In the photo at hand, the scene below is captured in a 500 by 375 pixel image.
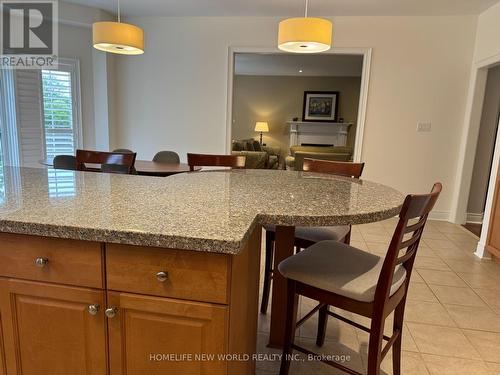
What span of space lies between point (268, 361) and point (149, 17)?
452 centimetres

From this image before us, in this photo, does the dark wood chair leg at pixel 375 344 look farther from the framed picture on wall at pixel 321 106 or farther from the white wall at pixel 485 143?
the framed picture on wall at pixel 321 106

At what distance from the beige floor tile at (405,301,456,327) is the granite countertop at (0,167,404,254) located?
1.03 meters

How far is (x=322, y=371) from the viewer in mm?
1636

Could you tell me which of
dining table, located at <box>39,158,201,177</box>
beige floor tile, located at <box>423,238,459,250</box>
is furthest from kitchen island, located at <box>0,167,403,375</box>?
beige floor tile, located at <box>423,238,459,250</box>

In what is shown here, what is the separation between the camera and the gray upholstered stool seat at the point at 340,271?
120 cm

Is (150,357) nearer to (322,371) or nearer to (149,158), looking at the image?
(322,371)

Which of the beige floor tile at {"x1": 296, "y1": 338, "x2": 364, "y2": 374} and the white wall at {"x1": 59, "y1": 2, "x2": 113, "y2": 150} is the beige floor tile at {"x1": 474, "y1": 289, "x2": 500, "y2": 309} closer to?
the beige floor tile at {"x1": 296, "y1": 338, "x2": 364, "y2": 374}

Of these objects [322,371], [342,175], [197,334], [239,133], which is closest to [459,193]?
[342,175]

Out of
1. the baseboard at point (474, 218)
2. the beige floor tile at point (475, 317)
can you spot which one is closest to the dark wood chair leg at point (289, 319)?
the beige floor tile at point (475, 317)

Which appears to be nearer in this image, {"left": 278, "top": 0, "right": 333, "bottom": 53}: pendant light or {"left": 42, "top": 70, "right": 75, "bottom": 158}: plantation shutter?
{"left": 278, "top": 0, "right": 333, "bottom": 53}: pendant light

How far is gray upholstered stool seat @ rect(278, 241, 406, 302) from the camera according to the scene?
120 centimetres

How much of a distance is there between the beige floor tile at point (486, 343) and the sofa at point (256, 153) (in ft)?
15.9

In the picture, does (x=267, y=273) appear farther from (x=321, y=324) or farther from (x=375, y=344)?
(x=375, y=344)

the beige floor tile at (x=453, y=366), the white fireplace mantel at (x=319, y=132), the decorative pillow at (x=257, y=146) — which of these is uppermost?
the white fireplace mantel at (x=319, y=132)
